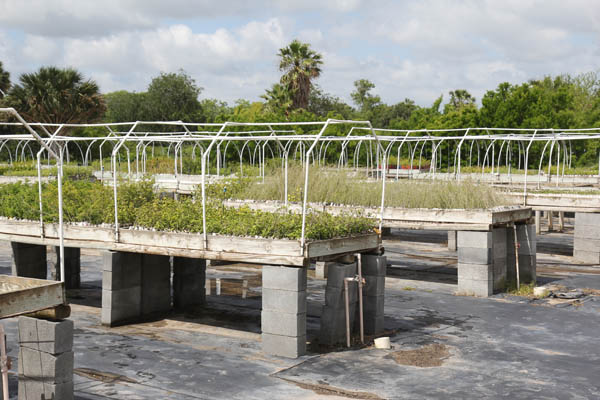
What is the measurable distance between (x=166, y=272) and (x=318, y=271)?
19.7ft

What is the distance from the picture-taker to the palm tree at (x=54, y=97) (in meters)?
43.2

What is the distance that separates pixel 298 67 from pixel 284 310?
45.1 m

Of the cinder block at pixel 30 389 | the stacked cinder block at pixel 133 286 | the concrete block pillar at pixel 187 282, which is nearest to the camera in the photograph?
the cinder block at pixel 30 389

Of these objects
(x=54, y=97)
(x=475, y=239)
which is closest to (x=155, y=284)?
(x=475, y=239)

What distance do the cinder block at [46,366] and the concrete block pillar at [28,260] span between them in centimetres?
741

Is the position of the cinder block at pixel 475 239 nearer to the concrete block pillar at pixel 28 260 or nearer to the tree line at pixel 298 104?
the concrete block pillar at pixel 28 260

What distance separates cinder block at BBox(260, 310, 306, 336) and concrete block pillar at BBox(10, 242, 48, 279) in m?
6.86

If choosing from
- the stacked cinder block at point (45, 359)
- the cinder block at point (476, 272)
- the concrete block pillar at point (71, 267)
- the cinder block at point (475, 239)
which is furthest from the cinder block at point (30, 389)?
the cinder block at point (476, 272)

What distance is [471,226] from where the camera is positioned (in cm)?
1692

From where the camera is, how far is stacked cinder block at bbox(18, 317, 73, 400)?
328 inches

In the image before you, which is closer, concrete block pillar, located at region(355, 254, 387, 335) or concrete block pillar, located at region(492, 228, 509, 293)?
concrete block pillar, located at region(355, 254, 387, 335)

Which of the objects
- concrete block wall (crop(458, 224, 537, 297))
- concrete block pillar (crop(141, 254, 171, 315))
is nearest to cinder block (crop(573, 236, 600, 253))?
concrete block wall (crop(458, 224, 537, 297))

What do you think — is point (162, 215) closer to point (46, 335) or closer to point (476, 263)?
point (46, 335)

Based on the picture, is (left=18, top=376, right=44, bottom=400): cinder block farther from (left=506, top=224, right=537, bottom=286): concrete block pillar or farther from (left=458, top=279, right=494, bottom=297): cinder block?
(left=506, top=224, right=537, bottom=286): concrete block pillar
